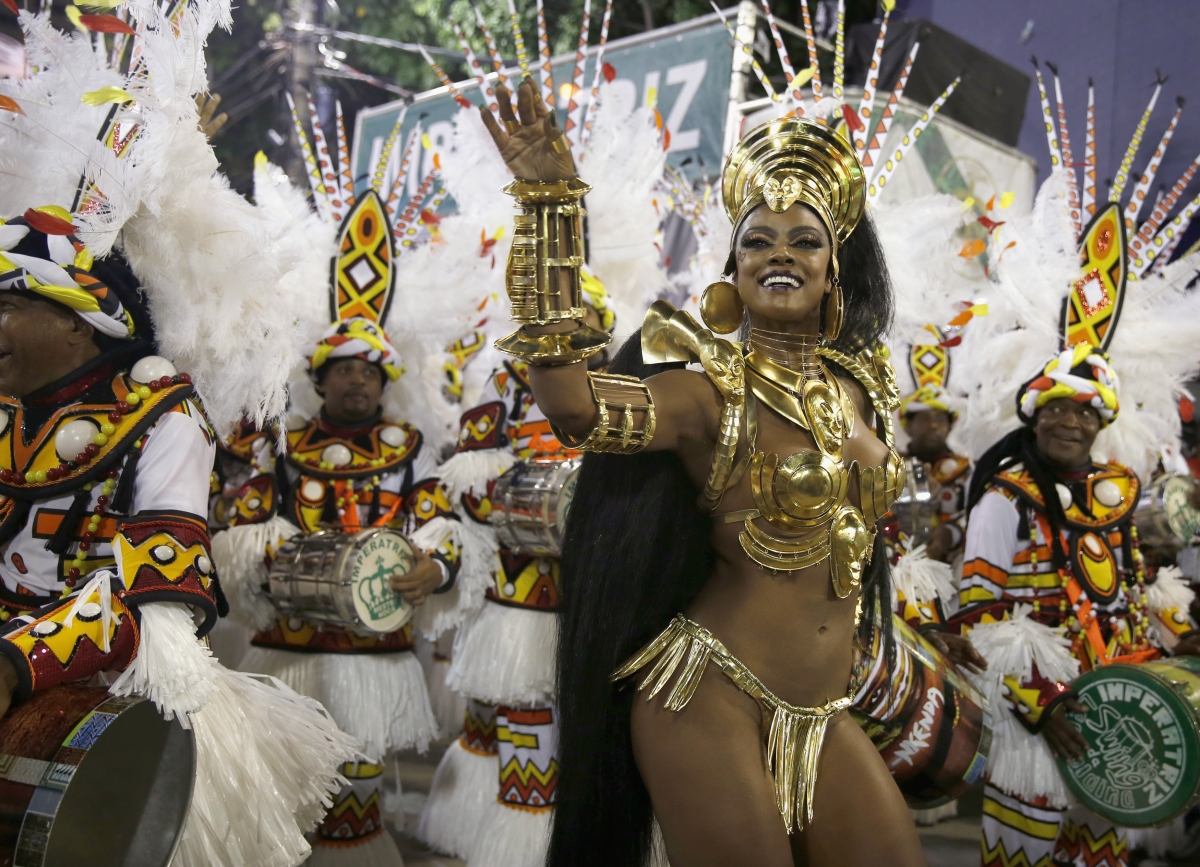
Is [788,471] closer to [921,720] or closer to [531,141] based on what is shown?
[531,141]

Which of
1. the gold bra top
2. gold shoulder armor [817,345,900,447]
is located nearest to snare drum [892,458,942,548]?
gold shoulder armor [817,345,900,447]

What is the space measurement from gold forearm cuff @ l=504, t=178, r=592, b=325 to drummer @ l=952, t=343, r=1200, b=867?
8.75 feet

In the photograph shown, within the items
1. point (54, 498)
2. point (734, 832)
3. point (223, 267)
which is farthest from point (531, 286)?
point (54, 498)

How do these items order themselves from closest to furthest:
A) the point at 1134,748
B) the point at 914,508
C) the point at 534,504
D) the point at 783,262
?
the point at 783,262
the point at 1134,748
the point at 534,504
the point at 914,508

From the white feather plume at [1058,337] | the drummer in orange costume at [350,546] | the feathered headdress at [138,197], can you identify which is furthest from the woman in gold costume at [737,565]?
the white feather plume at [1058,337]

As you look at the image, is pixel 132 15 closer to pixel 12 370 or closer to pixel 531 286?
pixel 12 370

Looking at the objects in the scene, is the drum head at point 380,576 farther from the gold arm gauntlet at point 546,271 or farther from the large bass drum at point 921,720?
the gold arm gauntlet at point 546,271

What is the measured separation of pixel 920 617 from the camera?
3912mm

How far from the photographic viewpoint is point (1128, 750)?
364 cm

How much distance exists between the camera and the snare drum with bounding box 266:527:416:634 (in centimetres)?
380

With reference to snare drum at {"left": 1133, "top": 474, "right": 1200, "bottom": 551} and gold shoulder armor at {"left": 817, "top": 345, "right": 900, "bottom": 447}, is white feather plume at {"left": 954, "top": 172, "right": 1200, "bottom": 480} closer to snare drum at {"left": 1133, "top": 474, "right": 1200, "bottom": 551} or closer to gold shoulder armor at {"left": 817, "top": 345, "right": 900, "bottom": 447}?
snare drum at {"left": 1133, "top": 474, "right": 1200, "bottom": 551}

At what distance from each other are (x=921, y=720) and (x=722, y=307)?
1310 millimetres

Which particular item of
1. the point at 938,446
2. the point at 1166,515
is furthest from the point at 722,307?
the point at 938,446

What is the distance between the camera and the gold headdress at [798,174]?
94.6 inches
